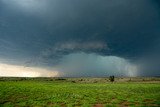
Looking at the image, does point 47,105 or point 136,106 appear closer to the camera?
point 136,106

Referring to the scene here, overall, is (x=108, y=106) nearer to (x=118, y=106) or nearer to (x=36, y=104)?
(x=118, y=106)

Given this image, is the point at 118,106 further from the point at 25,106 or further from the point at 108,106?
the point at 25,106

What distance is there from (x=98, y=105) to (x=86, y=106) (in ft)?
6.57

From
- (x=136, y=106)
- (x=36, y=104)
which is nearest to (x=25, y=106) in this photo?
(x=36, y=104)

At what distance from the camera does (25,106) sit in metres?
29.2

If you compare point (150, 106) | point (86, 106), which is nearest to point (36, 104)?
point (86, 106)

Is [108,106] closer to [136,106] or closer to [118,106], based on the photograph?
[118,106]

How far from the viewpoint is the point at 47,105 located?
2938 cm

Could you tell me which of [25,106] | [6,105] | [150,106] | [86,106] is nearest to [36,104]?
[25,106]

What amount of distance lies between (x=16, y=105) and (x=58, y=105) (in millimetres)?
5936

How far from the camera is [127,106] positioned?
2733 cm

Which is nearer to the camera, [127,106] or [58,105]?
[127,106]

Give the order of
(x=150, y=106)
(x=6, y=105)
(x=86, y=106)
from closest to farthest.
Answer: (x=150, y=106) < (x=86, y=106) < (x=6, y=105)

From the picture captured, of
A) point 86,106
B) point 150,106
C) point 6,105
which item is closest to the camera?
point 150,106
